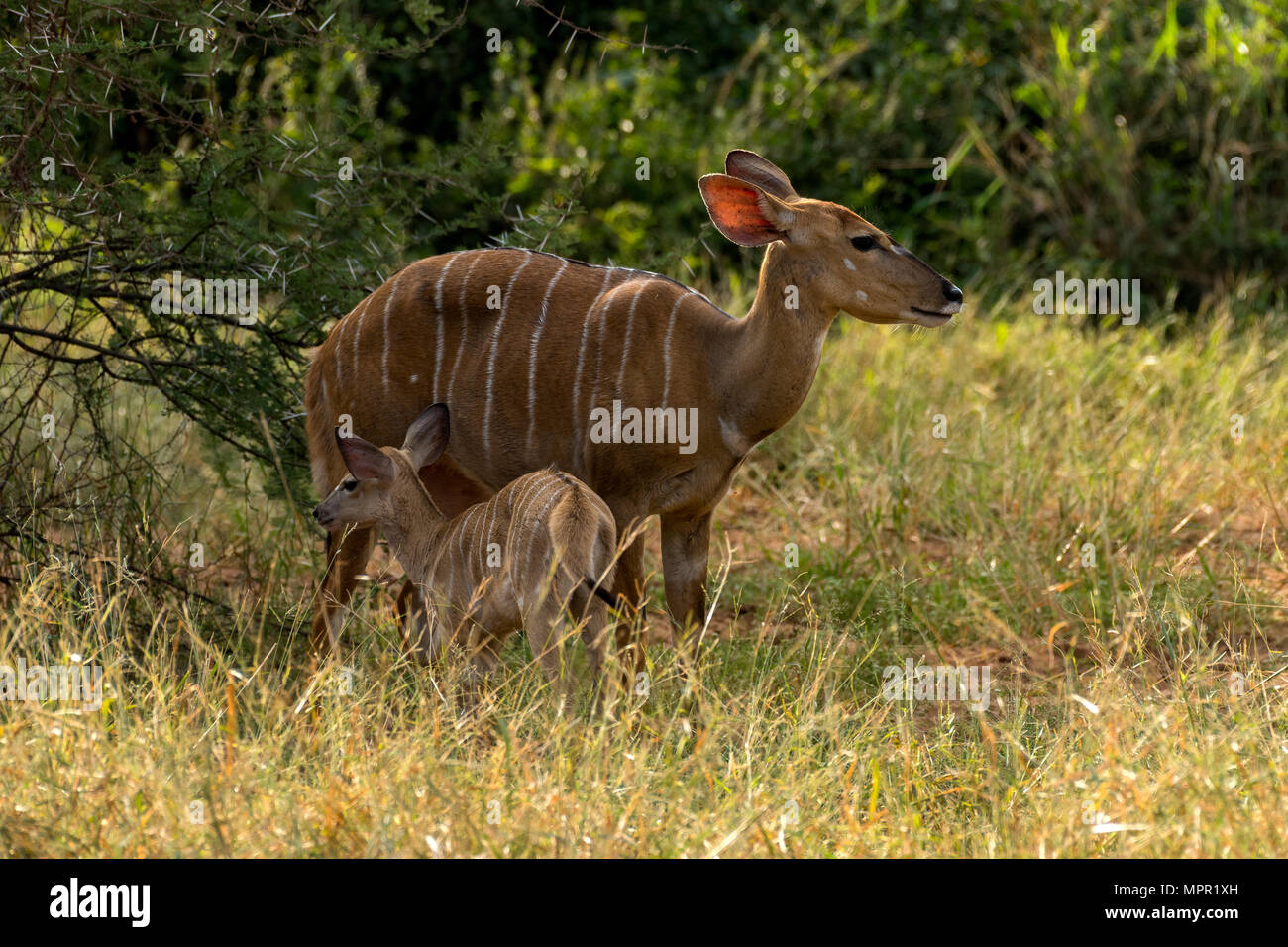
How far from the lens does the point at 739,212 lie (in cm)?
488

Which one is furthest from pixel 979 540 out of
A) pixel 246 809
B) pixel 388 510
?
pixel 246 809

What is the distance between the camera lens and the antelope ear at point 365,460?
185 inches

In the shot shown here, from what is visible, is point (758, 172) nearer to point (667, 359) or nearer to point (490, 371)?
point (667, 359)

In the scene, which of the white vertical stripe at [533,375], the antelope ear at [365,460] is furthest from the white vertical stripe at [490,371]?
the antelope ear at [365,460]

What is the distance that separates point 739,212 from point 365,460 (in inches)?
51.8

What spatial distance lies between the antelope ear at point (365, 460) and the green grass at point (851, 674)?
42cm

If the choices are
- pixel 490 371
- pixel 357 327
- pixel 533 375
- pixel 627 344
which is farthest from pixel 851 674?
pixel 357 327

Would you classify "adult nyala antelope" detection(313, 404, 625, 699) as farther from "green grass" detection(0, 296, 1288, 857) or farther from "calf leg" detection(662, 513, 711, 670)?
"calf leg" detection(662, 513, 711, 670)

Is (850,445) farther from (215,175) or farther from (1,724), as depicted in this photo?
(1,724)

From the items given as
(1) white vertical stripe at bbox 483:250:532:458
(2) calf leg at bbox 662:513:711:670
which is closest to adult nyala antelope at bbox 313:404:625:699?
(1) white vertical stripe at bbox 483:250:532:458

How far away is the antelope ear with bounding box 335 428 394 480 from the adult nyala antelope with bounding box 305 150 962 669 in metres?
0.30

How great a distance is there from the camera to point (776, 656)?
16.7 feet

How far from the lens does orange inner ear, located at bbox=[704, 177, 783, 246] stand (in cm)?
485
